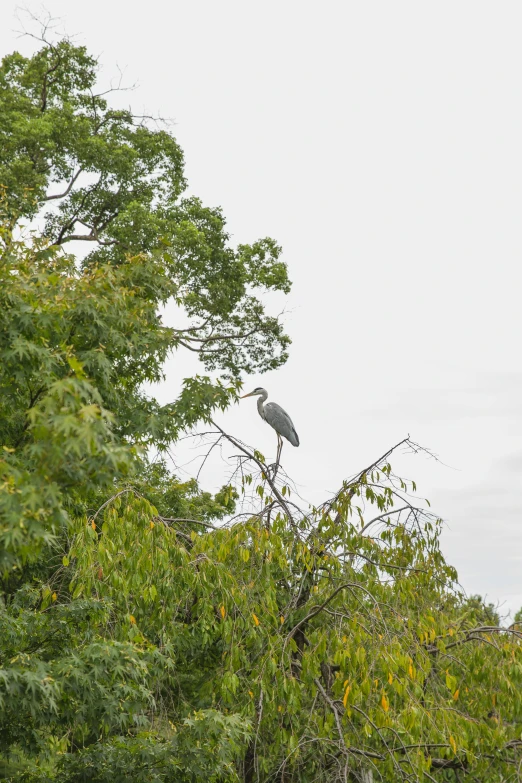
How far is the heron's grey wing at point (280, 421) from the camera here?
11133 mm

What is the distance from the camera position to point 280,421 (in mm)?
11164

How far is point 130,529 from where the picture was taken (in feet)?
22.3

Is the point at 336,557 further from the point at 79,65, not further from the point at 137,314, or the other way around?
the point at 79,65

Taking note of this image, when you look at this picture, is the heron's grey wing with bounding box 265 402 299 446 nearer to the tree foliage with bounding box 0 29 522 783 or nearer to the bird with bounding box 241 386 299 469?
the bird with bounding box 241 386 299 469

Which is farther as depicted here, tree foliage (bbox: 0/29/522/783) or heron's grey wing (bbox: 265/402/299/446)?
heron's grey wing (bbox: 265/402/299/446)

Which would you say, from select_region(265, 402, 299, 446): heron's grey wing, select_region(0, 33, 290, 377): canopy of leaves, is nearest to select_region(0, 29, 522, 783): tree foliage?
select_region(265, 402, 299, 446): heron's grey wing

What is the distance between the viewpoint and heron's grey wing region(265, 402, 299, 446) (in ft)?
36.5

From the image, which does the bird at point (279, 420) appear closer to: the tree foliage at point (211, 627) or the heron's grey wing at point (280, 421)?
the heron's grey wing at point (280, 421)

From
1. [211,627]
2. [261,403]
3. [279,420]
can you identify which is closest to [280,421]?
[279,420]

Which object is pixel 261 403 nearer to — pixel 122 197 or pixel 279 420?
pixel 279 420

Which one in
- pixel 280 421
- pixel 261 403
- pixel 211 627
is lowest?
pixel 211 627

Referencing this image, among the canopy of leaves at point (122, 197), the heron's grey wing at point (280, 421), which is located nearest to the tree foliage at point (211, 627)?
the heron's grey wing at point (280, 421)

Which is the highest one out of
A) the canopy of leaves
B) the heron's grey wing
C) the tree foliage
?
the canopy of leaves

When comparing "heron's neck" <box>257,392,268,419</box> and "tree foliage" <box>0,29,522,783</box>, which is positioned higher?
"heron's neck" <box>257,392,268,419</box>
